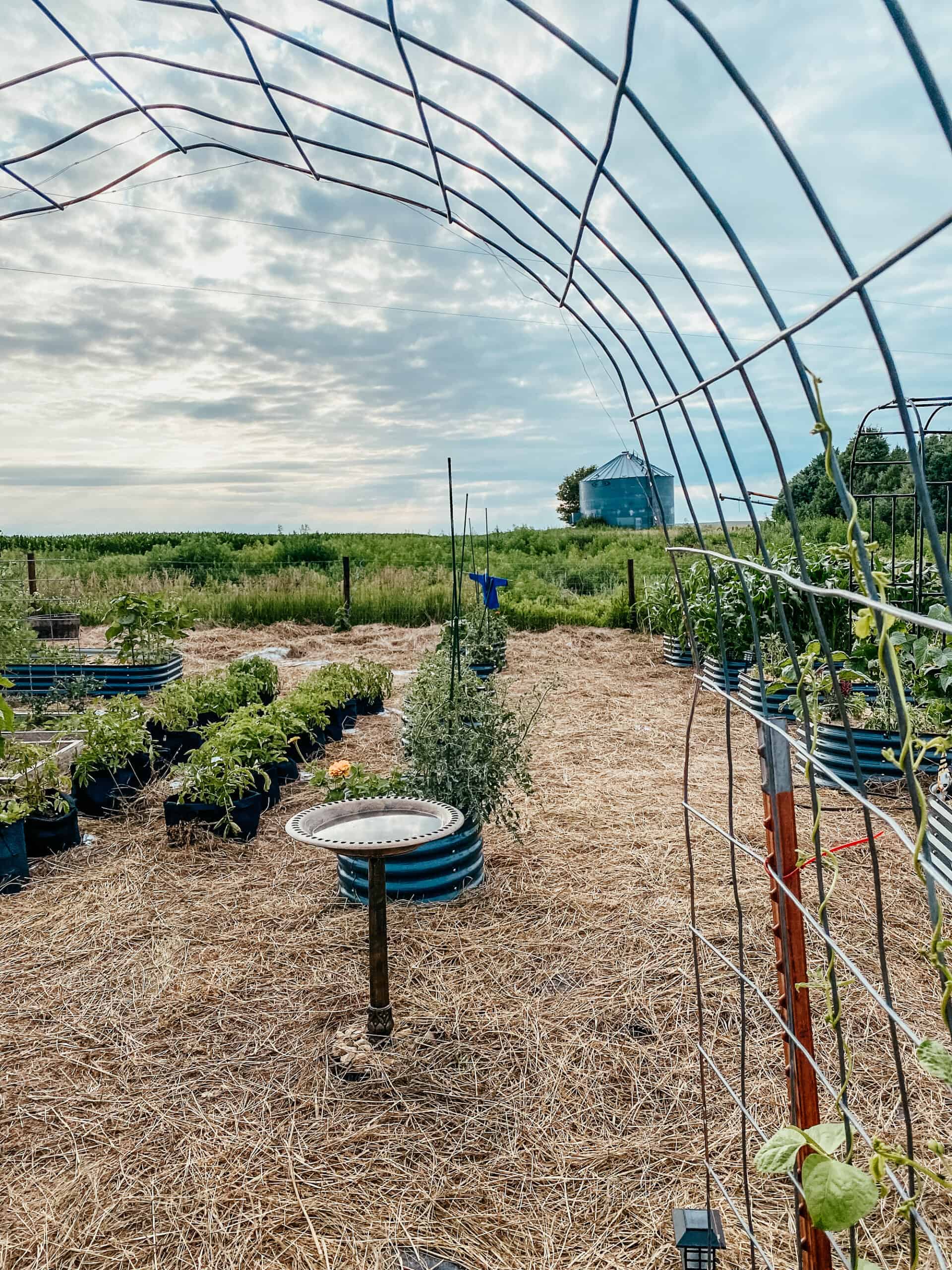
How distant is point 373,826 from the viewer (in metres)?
2.59

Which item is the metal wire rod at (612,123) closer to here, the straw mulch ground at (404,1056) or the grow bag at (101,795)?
the straw mulch ground at (404,1056)

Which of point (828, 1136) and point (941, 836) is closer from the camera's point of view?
point (828, 1136)

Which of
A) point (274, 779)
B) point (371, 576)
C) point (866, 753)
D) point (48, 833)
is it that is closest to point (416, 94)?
point (48, 833)

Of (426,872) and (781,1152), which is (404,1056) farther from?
(781,1152)

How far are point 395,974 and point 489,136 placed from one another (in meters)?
2.49

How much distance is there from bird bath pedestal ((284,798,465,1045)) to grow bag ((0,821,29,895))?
1.66 meters

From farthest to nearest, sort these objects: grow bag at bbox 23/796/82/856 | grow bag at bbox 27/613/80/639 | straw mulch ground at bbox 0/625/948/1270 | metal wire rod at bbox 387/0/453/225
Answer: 1. grow bag at bbox 27/613/80/639
2. grow bag at bbox 23/796/82/856
3. straw mulch ground at bbox 0/625/948/1270
4. metal wire rod at bbox 387/0/453/225

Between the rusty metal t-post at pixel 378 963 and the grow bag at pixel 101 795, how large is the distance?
244cm

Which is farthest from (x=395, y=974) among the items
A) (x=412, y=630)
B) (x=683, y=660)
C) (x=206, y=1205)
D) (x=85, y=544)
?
(x=85, y=544)

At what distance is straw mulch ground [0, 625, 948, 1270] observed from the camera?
1835 millimetres

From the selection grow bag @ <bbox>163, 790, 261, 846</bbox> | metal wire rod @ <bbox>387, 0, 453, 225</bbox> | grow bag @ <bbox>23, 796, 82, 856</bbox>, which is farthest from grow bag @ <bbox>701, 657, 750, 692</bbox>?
metal wire rod @ <bbox>387, 0, 453, 225</bbox>

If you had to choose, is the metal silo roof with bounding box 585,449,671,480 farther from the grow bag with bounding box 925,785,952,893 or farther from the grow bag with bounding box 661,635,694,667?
the grow bag with bounding box 925,785,952,893

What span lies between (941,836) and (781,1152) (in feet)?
5.20

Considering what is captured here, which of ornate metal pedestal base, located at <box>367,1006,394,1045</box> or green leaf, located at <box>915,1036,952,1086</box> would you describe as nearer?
green leaf, located at <box>915,1036,952,1086</box>
